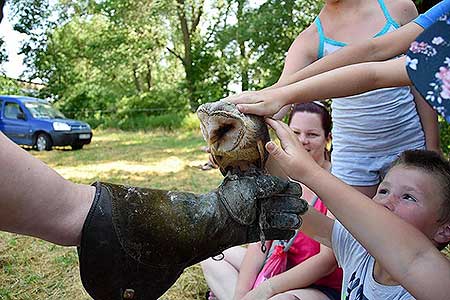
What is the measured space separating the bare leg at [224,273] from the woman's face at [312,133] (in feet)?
1.89

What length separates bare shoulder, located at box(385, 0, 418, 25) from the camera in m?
1.74

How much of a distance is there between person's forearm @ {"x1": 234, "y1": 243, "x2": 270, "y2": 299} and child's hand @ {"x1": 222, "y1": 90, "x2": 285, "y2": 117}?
0.85m

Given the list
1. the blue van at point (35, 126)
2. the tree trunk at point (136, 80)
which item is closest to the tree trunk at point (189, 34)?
the tree trunk at point (136, 80)

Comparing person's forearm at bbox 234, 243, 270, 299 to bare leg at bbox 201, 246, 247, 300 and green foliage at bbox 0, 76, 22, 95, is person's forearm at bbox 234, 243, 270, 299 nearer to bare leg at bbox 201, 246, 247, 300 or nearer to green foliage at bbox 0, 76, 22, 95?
bare leg at bbox 201, 246, 247, 300

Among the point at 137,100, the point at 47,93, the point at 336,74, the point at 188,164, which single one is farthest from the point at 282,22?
the point at 47,93

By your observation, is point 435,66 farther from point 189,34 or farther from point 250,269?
point 189,34

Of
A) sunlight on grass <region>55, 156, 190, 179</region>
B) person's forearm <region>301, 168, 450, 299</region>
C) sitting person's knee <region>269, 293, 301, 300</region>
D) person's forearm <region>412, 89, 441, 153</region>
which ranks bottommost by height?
sunlight on grass <region>55, 156, 190, 179</region>

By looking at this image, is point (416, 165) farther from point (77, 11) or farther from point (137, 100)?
point (77, 11)

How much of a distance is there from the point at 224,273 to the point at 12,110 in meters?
9.30

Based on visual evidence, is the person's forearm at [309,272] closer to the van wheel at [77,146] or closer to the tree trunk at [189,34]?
the van wheel at [77,146]

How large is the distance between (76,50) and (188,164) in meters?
15.3

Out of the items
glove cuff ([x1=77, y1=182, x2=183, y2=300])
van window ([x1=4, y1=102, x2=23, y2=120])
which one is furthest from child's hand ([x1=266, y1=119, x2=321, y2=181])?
van window ([x1=4, y1=102, x2=23, y2=120])

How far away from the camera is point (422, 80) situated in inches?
33.3

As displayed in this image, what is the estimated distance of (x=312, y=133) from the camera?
2154mm
